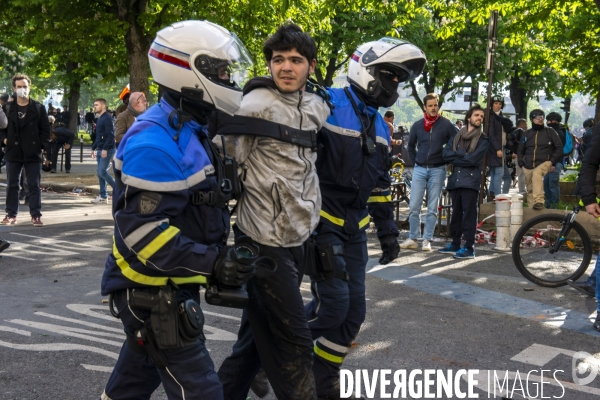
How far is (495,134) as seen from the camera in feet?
44.8

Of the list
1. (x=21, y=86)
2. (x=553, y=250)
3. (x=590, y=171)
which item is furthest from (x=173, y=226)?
(x=21, y=86)

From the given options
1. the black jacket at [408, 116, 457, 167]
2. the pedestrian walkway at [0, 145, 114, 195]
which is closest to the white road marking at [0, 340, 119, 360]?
the black jacket at [408, 116, 457, 167]

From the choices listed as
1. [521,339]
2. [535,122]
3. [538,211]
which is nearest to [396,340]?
[521,339]

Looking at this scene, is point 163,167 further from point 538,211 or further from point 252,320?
point 538,211

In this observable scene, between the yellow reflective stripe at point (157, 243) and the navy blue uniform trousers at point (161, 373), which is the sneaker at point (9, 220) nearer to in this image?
the navy blue uniform trousers at point (161, 373)

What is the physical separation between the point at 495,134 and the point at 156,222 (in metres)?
11.4

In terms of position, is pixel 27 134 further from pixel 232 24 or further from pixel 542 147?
pixel 232 24

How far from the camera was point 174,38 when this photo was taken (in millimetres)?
3205

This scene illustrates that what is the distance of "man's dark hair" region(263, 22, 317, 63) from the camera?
3.87 meters

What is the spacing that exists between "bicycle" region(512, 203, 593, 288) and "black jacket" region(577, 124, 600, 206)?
1314mm

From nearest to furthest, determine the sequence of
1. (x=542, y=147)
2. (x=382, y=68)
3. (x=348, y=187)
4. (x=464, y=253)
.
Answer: (x=348, y=187) → (x=382, y=68) → (x=464, y=253) → (x=542, y=147)

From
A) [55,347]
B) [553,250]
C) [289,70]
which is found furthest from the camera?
[553,250]

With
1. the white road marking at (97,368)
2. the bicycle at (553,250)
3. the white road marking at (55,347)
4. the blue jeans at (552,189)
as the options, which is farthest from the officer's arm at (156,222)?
the blue jeans at (552,189)

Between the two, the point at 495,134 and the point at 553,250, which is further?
the point at 495,134
